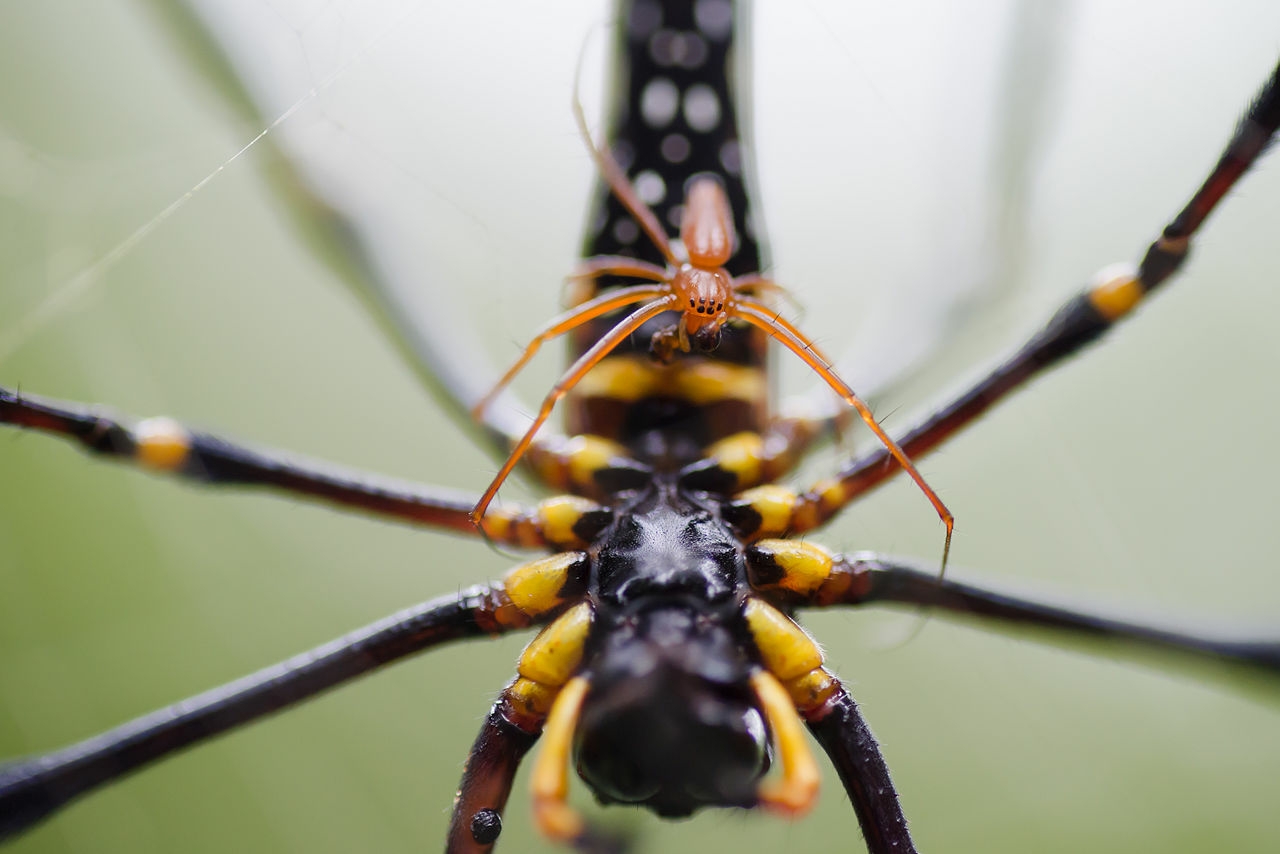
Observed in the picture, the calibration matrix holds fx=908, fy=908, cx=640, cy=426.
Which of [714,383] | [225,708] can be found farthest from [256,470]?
[714,383]

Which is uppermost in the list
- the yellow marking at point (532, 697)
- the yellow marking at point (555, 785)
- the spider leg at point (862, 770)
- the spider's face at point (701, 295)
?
the spider's face at point (701, 295)

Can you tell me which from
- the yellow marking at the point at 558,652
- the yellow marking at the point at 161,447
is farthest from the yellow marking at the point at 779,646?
the yellow marking at the point at 161,447

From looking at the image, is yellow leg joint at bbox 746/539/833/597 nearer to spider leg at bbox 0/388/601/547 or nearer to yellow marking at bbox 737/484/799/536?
yellow marking at bbox 737/484/799/536

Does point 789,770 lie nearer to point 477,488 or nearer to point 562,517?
point 562,517

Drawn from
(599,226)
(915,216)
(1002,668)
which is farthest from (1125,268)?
(1002,668)

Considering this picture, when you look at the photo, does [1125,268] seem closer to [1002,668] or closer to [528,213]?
[528,213]

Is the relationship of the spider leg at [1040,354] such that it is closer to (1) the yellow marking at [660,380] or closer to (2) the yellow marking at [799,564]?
(2) the yellow marking at [799,564]

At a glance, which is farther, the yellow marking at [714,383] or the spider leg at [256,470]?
the yellow marking at [714,383]
